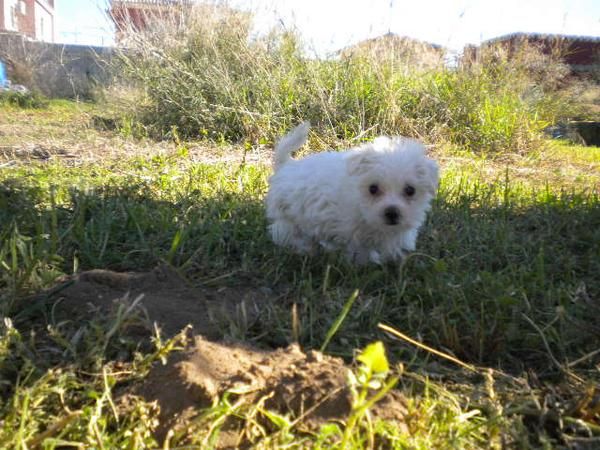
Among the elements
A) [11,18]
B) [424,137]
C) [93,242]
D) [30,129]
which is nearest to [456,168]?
[424,137]

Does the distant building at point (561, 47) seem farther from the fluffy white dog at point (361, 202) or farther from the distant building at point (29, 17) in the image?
the distant building at point (29, 17)

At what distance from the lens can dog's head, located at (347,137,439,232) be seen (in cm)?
271

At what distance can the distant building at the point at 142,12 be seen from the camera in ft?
26.8

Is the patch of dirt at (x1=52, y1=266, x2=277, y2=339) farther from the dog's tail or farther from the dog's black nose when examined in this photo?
the dog's tail

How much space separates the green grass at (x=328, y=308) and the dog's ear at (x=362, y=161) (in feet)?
1.61

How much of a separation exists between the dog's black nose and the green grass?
24 centimetres

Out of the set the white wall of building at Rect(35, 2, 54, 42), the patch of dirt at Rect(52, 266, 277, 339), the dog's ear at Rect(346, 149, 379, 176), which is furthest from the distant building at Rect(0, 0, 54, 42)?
the patch of dirt at Rect(52, 266, 277, 339)

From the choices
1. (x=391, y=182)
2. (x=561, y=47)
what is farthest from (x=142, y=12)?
(x=391, y=182)

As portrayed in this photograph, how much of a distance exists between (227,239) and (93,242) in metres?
0.66

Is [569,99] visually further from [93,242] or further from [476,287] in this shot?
[93,242]

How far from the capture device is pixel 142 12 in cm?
841

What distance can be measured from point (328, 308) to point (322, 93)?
487cm

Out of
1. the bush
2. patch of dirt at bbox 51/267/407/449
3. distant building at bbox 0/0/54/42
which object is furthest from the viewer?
distant building at bbox 0/0/54/42

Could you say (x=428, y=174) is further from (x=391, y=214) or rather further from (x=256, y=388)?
(x=256, y=388)
